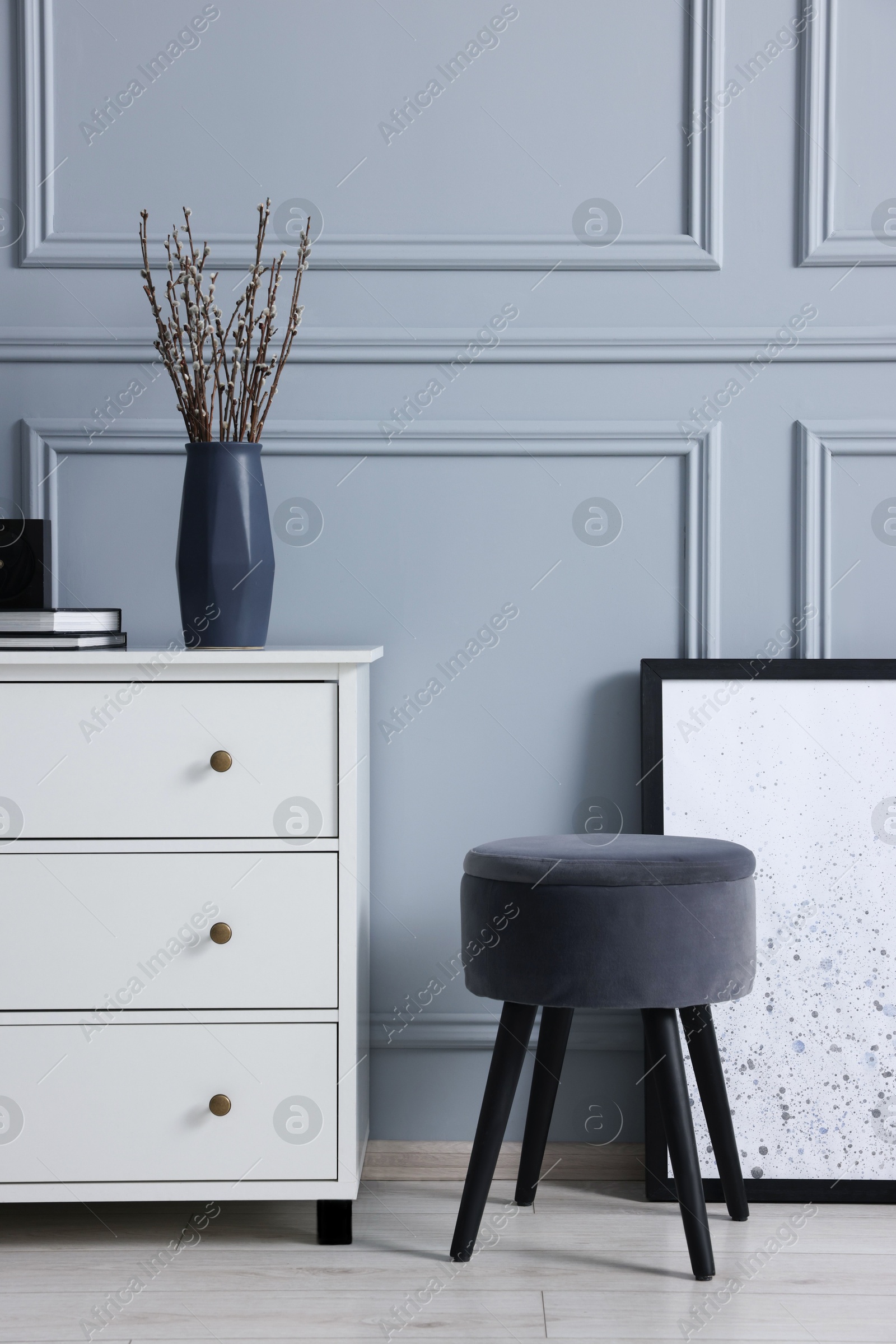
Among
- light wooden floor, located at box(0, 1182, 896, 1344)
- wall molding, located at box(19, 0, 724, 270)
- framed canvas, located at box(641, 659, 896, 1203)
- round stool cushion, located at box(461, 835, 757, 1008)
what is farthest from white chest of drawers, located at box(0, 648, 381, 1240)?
wall molding, located at box(19, 0, 724, 270)

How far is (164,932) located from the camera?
4.86 ft

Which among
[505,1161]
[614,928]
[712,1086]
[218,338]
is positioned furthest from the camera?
[505,1161]

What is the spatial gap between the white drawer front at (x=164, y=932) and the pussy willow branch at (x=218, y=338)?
0.68 metres

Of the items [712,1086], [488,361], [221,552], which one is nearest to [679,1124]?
[712,1086]

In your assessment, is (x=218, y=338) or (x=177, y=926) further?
(x=218, y=338)

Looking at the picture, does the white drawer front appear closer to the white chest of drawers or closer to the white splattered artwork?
the white chest of drawers

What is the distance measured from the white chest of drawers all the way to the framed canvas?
61 cm

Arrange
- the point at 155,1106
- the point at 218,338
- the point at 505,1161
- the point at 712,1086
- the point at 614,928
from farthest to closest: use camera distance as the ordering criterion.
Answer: the point at 505,1161, the point at 218,338, the point at 712,1086, the point at 155,1106, the point at 614,928

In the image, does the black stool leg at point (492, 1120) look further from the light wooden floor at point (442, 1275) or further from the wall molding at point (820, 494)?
the wall molding at point (820, 494)

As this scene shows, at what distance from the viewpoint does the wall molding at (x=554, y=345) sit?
185cm

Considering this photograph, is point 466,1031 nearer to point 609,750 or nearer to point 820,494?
point 609,750

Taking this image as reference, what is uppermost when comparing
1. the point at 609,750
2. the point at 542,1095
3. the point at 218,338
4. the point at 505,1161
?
the point at 218,338

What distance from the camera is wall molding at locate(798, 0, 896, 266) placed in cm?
183

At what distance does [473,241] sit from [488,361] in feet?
0.68
